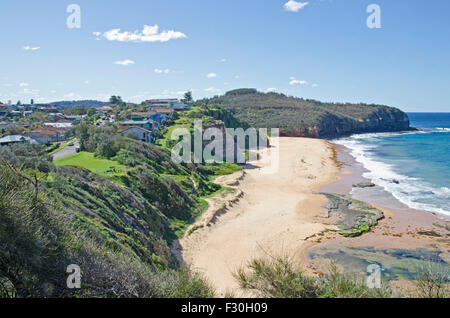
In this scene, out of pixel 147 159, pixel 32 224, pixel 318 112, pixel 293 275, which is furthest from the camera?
pixel 318 112

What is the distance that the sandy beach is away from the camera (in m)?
16.6

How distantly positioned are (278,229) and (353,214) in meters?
6.66

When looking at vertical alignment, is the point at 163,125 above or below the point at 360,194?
above

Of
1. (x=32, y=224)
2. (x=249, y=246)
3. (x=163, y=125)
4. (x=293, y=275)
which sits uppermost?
(x=163, y=125)

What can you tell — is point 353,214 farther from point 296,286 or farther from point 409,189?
point 296,286

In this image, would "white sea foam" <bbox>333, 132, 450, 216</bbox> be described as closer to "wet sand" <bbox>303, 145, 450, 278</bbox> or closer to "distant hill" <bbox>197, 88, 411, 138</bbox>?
"wet sand" <bbox>303, 145, 450, 278</bbox>

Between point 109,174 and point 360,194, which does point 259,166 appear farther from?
point 109,174

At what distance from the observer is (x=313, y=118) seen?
3543 inches

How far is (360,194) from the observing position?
95.2 ft

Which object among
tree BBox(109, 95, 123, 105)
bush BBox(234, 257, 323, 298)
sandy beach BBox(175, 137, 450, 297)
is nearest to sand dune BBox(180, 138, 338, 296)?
sandy beach BBox(175, 137, 450, 297)

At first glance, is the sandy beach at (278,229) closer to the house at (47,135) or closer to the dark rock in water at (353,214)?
the dark rock in water at (353,214)

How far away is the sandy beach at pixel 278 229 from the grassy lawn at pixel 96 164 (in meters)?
6.61

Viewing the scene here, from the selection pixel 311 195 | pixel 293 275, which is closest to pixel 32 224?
pixel 293 275
